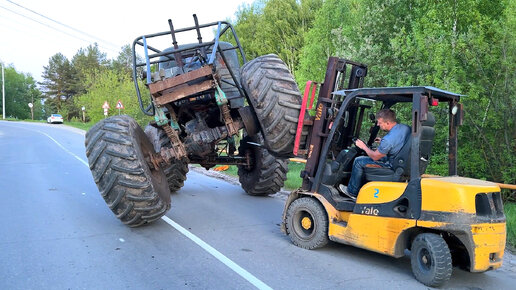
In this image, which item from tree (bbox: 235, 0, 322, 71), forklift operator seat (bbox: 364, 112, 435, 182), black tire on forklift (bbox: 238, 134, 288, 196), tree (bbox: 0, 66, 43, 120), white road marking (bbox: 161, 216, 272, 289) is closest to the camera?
white road marking (bbox: 161, 216, 272, 289)

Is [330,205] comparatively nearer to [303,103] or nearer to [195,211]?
[303,103]

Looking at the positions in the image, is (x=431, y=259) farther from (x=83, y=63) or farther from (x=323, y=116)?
(x=83, y=63)

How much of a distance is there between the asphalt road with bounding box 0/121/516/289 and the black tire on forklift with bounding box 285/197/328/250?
0.53 feet

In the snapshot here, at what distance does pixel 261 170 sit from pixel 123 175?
3.76 metres

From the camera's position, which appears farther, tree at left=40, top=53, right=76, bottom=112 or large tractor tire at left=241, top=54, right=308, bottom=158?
tree at left=40, top=53, right=76, bottom=112

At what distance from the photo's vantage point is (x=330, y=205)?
558 cm

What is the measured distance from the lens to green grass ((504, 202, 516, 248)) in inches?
237

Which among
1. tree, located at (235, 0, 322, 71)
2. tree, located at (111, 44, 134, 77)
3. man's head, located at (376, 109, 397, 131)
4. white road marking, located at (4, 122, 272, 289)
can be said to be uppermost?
tree, located at (111, 44, 134, 77)

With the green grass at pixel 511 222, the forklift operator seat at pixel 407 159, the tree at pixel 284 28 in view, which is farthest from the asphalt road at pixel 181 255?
the tree at pixel 284 28

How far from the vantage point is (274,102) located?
6191 millimetres

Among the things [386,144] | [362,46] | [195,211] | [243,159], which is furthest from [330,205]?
[362,46]

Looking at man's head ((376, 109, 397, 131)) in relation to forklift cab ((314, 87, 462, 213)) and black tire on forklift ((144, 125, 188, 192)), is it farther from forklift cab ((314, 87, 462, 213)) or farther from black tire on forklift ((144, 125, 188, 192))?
black tire on forklift ((144, 125, 188, 192))

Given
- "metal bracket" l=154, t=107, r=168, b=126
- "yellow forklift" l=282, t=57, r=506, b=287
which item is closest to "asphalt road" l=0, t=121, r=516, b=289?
"yellow forklift" l=282, t=57, r=506, b=287

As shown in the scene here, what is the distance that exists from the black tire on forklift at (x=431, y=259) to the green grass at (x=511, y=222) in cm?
214
